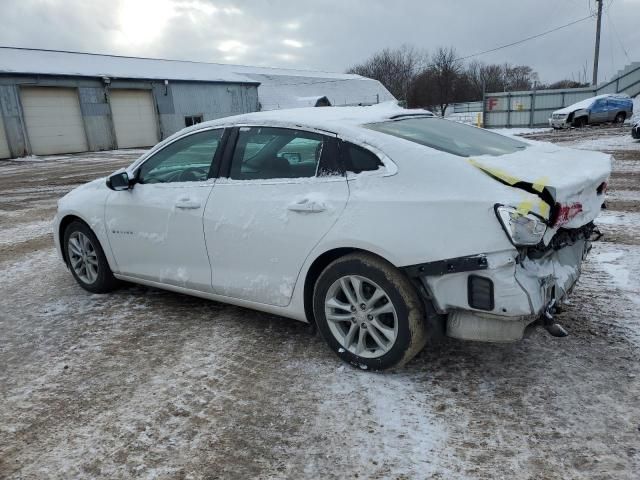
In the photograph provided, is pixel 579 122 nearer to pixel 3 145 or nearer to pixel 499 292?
pixel 499 292

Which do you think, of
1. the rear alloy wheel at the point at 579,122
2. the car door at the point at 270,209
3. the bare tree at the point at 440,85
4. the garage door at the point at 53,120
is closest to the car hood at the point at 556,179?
the car door at the point at 270,209

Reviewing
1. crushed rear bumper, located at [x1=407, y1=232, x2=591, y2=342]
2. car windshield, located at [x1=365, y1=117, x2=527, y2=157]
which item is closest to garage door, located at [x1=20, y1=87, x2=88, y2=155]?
car windshield, located at [x1=365, y1=117, x2=527, y2=157]

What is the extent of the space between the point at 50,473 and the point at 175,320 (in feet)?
5.84

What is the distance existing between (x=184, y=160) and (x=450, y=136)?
2.08 metres

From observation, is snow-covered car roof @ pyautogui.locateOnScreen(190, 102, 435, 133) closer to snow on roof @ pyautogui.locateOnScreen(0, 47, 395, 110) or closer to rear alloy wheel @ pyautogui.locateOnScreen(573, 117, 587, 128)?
rear alloy wheel @ pyautogui.locateOnScreen(573, 117, 587, 128)

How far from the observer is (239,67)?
47.7 meters

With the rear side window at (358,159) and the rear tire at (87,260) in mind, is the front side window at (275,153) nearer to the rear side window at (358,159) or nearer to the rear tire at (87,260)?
the rear side window at (358,159)

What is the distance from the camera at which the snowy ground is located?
2367 mm

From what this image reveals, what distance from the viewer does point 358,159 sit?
3078mm

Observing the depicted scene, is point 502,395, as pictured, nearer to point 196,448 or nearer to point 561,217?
point 561,217

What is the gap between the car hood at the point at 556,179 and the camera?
2.62 metres

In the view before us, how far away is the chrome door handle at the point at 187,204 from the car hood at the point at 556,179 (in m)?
1.95

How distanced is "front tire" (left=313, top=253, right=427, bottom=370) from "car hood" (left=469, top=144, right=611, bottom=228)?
0.79 metres

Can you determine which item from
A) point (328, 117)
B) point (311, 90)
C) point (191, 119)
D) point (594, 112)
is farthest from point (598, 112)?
point (311, 90)
